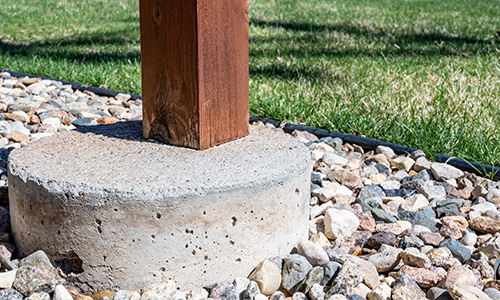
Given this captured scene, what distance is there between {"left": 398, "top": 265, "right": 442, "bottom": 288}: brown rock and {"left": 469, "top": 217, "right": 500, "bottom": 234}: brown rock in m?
0.51

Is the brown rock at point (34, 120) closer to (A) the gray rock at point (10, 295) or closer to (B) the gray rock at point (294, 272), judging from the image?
(A) the gray rock at point (10, 295)

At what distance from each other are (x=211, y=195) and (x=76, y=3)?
945 cm

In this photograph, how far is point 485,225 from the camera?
2270mm

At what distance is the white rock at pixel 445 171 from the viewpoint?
2764 mm

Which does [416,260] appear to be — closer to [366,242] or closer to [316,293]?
[366,242]

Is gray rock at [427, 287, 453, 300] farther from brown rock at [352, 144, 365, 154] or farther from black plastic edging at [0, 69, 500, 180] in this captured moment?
brown rock at [352, 144, 365, 154]

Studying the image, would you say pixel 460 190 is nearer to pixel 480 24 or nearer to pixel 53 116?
pixel 53 116

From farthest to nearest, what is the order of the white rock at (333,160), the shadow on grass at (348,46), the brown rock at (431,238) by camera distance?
1. the shadow on grass at (348,46)
2. the white rock at (333,160)
3. the brown rock at (431,238)

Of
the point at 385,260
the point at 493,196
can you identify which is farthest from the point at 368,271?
the point at 493,196

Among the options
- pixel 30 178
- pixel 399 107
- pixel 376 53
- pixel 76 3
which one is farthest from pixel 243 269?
pixel 76 3

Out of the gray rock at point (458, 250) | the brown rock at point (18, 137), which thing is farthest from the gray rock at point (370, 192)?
the brown rock at point (18, 137)

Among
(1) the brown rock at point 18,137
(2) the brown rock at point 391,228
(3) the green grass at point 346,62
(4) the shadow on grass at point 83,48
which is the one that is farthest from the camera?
(4) the shadow on grass at point 83,48

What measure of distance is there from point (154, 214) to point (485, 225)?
1.40 m

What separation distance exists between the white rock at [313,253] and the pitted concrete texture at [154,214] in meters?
0.04
